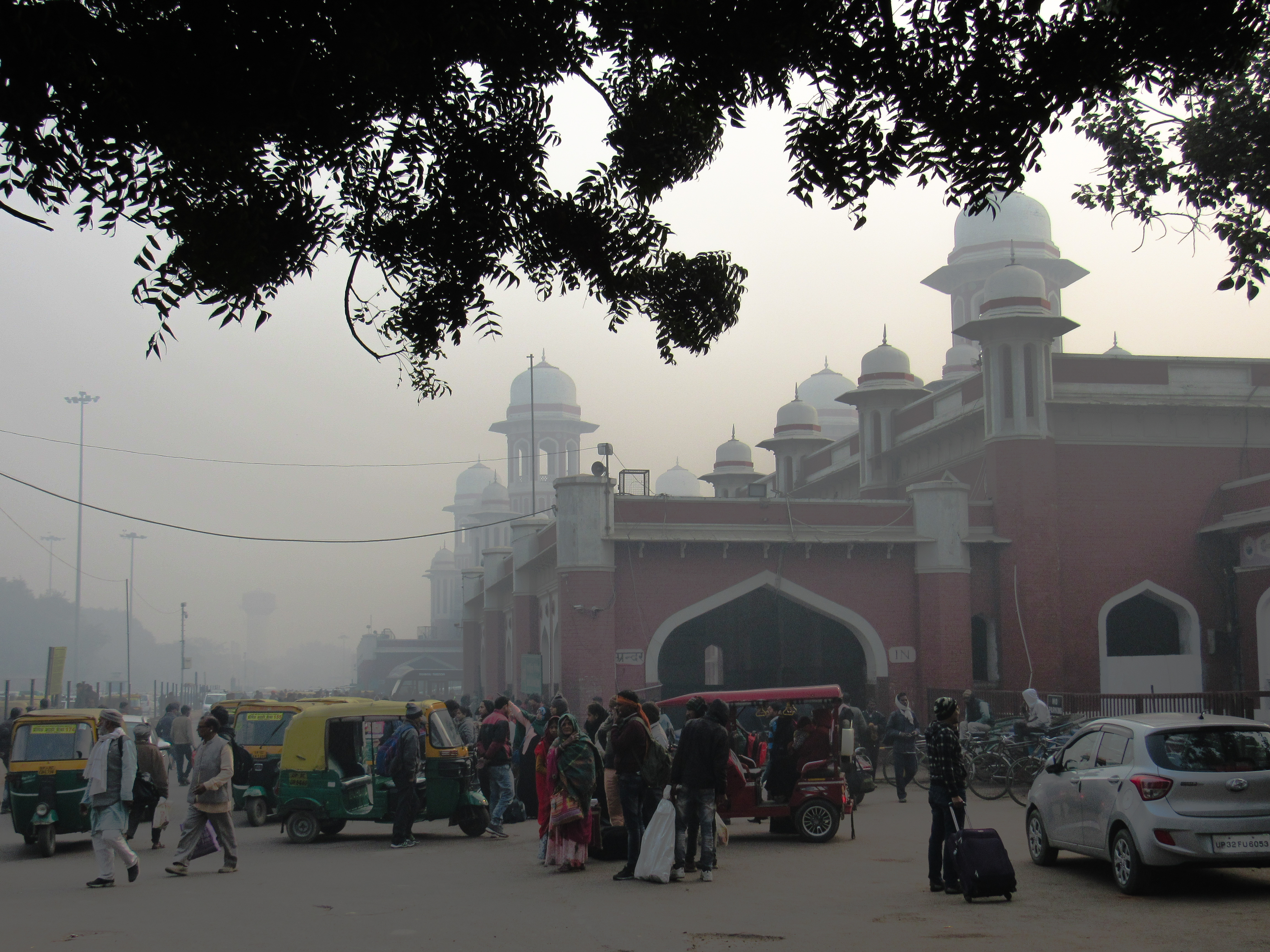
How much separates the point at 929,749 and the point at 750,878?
172cm

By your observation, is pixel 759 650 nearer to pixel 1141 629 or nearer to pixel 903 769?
pixel 1141 629

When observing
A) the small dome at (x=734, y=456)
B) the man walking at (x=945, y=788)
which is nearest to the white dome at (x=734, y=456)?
the small dome at (x=734, y=456)

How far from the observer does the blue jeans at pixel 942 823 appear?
8.62m

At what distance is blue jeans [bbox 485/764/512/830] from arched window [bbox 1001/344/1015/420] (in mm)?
14399

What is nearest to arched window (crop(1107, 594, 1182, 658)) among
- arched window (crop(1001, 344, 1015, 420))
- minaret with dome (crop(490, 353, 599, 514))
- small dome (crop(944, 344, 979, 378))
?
arched window (crop(1001, 344, 1015, 420))

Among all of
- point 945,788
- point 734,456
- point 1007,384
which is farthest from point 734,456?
point 945,788

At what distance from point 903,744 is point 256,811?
8044 mm

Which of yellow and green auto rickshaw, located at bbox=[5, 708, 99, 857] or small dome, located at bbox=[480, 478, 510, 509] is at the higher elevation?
small dome, located at bbox=[480, 478, 510, 509]

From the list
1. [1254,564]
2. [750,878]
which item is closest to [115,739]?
[750,878]

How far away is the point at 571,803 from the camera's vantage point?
10.1m

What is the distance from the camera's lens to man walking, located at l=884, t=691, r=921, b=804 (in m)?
16.5

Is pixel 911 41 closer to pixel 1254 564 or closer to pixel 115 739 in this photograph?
pixel 115 739

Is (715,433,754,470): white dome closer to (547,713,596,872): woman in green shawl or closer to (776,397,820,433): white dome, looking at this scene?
(776,397,820,433): white dome

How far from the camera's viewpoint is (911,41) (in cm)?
500
